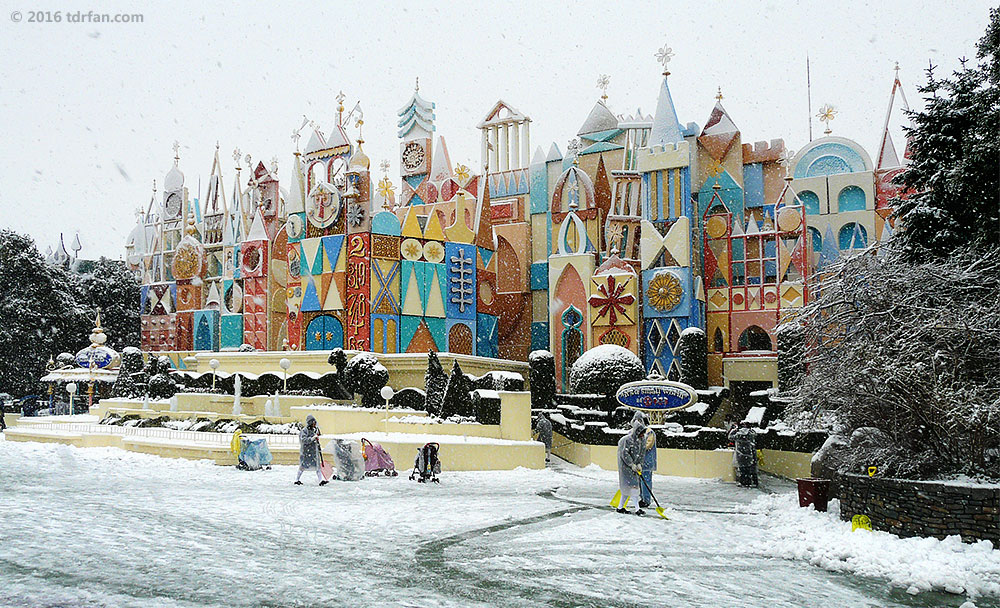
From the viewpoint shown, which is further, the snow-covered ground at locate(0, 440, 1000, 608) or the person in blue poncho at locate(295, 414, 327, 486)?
the person in blue poncho at locate(295, 414, 327, 486)

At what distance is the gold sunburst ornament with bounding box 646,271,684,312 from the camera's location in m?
34.7

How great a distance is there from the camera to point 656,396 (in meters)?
23.0

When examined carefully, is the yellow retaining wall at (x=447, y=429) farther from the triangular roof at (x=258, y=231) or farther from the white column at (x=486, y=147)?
the white column at (x=486, y=147)

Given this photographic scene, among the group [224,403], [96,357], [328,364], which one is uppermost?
[96,357]

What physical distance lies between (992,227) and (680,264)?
2050 centimetres

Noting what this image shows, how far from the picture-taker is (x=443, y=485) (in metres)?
17.4

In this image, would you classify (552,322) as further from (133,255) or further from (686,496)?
(133,255)

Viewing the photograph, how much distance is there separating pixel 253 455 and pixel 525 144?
2831 cm

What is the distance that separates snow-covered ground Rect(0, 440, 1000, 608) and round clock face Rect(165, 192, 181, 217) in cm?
3731

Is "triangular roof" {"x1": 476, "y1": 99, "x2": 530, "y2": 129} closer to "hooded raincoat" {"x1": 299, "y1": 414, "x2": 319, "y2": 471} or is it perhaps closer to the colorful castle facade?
the colorful castle facade

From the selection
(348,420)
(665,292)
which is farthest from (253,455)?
(665,292)

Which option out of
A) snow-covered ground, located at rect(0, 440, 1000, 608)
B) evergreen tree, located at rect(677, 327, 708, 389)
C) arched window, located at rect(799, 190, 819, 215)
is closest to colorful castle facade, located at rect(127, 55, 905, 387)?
arched window, located at rect(799, 190, 819, 215)

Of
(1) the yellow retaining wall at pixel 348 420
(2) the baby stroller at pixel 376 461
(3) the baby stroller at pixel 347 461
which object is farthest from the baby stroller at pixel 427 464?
(1) the yellow retaining wall at pixel 348 420

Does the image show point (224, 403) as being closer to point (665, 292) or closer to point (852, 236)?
point (665, 292)
